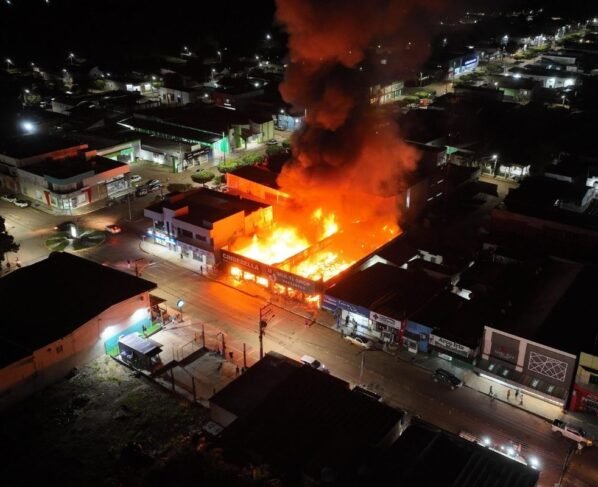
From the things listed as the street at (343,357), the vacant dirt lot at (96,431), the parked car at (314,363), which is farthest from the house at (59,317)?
the parked car at (314,363)

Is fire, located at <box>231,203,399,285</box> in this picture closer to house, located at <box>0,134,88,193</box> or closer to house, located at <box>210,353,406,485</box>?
house, located at <box>210,353,406,485</box>

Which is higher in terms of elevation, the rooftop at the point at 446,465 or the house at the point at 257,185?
the house at the point at 257,185

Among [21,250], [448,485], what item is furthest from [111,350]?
[448,485]

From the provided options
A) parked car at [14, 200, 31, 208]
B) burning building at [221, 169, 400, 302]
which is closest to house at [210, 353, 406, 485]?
burning building at [221, 169, 400, 302]

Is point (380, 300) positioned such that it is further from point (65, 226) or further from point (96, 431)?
point (65, 226)

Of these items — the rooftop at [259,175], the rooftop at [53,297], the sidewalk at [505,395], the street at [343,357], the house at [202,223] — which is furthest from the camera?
the rooftop at [259,175]

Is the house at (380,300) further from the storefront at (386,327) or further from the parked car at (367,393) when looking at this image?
the parked car at (367,393)

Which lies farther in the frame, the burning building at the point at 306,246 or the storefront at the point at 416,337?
the burning building at the point at 306,246
